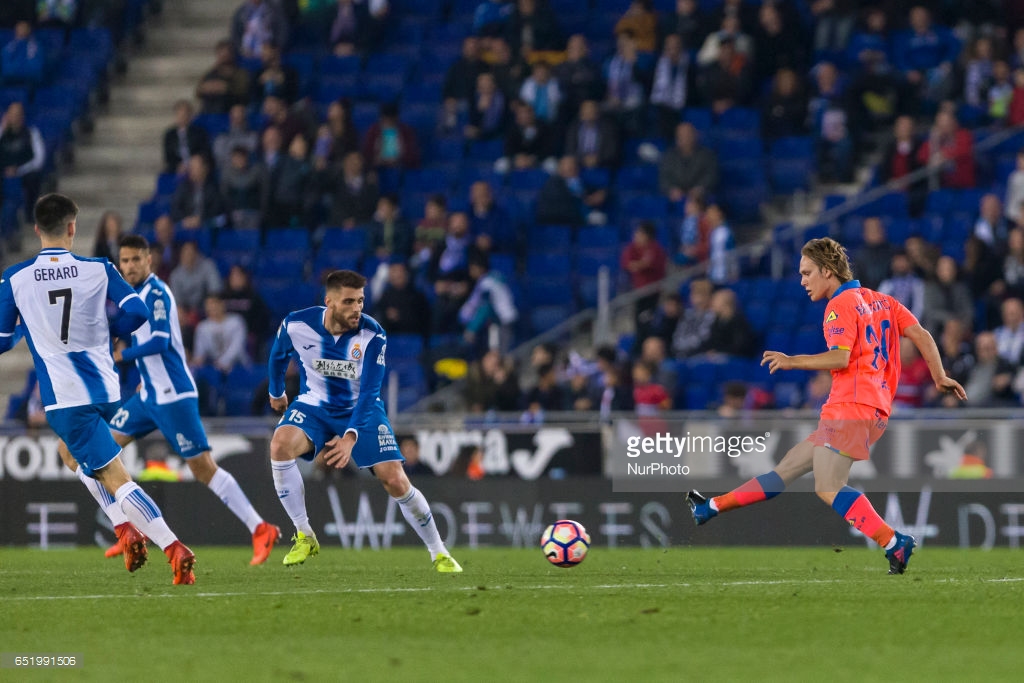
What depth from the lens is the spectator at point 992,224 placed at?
17734mm

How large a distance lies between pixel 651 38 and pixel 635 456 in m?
7.16

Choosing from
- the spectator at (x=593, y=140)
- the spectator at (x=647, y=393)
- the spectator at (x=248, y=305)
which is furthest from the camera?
the spectator at (x=593, y=140)

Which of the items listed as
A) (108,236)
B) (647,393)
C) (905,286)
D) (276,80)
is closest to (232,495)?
(647,393)

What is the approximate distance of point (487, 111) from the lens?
21438 mm

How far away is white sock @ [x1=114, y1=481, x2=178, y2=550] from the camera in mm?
9781

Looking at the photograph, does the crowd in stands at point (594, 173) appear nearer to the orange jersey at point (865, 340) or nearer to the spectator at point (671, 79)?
the spectator at point (671, 79)

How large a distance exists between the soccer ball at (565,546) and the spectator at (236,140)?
11.9m

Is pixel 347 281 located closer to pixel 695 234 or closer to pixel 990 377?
pixel 990 377

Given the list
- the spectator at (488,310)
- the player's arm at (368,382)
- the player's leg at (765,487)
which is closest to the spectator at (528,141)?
the spectator at (488,310)

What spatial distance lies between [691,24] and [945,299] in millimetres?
5689

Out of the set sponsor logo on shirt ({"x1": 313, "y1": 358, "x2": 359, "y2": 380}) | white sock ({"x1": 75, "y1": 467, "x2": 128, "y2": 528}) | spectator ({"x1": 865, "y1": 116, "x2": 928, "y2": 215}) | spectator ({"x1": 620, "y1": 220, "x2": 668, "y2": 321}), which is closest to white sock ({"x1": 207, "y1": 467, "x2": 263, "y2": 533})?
white sock ({"x1": 75, "y1": 467, "x2": 128, "y2": 528})

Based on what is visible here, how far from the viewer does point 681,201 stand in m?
20.0

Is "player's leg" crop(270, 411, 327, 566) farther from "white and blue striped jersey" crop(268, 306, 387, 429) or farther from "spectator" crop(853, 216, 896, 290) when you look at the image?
"spectator" crop(853, 216, 896, 290)

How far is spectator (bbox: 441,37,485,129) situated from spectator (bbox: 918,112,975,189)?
5635 millimetres
